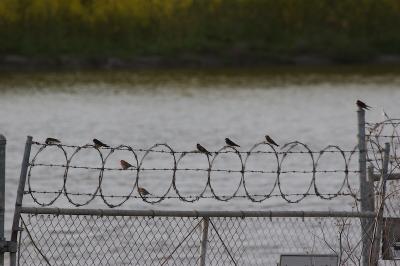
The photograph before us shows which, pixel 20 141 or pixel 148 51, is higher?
pixel 148 51

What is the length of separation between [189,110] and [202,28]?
169ft

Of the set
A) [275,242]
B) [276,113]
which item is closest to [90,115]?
[276,113]

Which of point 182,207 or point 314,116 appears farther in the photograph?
point 314,116

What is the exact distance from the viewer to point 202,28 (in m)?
106

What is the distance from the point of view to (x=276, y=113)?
52969 mm

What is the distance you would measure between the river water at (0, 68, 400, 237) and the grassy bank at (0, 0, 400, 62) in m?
17.8

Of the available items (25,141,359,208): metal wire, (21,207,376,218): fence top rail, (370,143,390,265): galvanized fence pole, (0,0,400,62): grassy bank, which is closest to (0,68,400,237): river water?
(25,141,359,208): metal wire

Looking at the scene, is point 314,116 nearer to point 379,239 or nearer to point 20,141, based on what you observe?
Result: point 20,141

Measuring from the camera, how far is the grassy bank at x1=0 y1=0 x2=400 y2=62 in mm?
98275

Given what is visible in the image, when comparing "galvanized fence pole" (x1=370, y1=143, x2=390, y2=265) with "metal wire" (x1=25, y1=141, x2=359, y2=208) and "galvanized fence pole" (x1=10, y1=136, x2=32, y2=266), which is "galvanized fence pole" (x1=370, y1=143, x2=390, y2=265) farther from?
"galvanized fence pole" (x1=10, y1=136, x2=32, y2=266)

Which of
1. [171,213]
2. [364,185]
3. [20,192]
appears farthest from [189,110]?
[20,192]

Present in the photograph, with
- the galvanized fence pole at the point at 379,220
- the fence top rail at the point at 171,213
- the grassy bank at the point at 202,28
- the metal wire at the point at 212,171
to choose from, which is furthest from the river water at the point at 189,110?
the grassy bank at the point at 202,28

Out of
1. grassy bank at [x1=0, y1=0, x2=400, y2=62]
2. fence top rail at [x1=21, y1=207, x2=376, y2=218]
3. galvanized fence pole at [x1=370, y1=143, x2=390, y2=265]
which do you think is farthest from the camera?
grassy bank at [x1=0, y1=0, x2=400, y2=62]

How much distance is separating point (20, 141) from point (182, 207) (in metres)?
17.0
